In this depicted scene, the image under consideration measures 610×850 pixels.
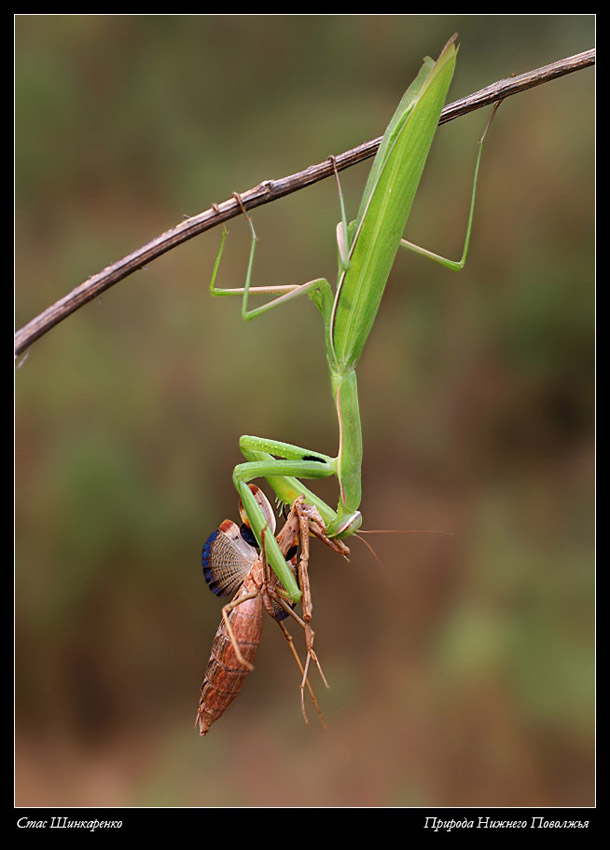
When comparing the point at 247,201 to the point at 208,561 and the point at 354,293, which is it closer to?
the point at 354,293

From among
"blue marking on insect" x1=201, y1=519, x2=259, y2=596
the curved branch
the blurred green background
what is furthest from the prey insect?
the blurred green background

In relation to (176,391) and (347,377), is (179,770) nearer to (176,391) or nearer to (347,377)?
(176,391)

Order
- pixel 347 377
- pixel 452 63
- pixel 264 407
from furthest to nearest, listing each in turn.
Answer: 1. pixel 264 407
2. pixel 347 377
3. pixel 452 63

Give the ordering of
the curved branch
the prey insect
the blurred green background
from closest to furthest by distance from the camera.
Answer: the curved branch < the prey insect < the blurred green background

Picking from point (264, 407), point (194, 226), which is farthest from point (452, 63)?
point (264, 407)

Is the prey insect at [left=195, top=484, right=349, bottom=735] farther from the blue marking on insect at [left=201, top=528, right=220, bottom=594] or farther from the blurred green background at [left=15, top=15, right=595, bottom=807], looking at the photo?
the blurred green background at [left=15, top=15, right=595, bottom=807]

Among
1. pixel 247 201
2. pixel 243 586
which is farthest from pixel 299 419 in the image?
pixel 247 201

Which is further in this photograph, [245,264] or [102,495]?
[245,264]
